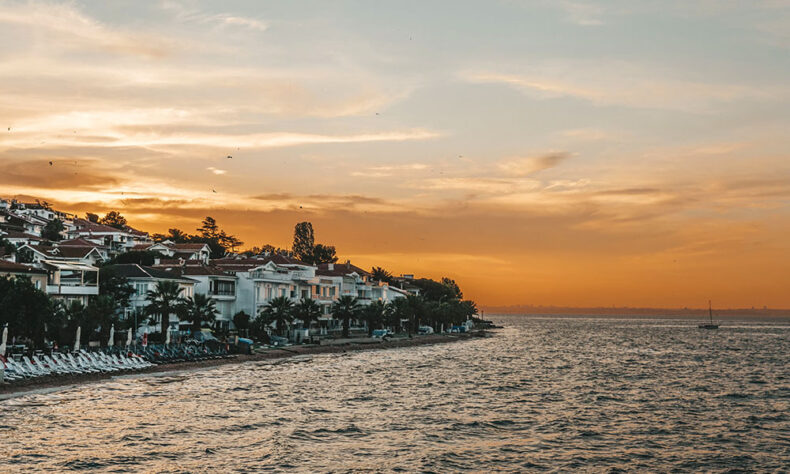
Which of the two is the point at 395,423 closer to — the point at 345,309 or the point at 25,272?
the point at 25,272

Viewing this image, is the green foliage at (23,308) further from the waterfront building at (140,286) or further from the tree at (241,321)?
the tree at (241,321)

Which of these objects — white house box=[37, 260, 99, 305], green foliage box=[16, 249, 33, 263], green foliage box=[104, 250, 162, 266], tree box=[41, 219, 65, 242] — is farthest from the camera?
tree box=[41, 219, 65, 242]

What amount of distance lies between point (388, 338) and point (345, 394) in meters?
73.0

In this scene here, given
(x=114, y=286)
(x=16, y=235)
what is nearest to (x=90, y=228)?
(x=16, y=235)

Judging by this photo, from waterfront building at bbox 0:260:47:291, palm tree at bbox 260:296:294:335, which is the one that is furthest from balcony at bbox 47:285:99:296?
palm tree at bbox 260:296:294:335

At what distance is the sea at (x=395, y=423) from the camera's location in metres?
33.5

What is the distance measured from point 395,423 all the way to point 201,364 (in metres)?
35.7

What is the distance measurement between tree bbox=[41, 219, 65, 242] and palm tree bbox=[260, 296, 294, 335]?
83290 millimetres

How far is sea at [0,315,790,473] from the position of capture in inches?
1320

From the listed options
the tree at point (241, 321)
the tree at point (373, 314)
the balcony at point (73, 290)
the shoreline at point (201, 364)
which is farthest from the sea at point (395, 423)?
the tree at point (373, 314)

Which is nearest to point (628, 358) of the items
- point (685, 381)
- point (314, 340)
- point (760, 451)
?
point (685, 381)

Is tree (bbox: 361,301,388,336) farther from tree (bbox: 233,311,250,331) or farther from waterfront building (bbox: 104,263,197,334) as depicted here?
waterfront building (bbox: 104,263,197,334)

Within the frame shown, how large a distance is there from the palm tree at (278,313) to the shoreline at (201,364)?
5.45m

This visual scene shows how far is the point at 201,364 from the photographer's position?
243 ft
